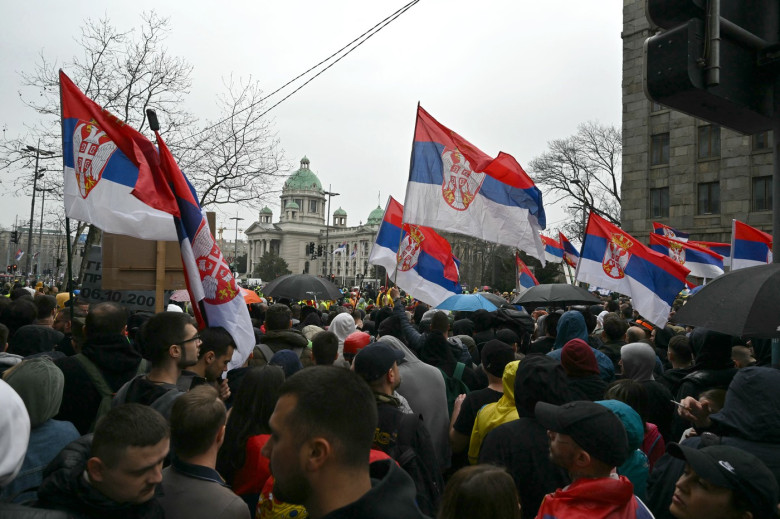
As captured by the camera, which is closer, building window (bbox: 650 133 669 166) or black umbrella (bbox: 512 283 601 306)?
black umbrella (bbox: 512 283 601 306)

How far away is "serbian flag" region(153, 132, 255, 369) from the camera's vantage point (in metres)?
4.55

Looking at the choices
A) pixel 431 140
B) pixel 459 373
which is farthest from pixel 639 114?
pixel 459 373

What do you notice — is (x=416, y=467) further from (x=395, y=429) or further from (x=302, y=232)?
(x=302, y=232)

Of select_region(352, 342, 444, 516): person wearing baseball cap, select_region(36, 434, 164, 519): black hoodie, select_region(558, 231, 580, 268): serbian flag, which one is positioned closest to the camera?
select_region(36, 434, 164, 519): black hoodie

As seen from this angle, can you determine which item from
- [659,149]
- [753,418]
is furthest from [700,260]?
[659,149]

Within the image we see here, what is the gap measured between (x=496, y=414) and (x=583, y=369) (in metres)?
0.71

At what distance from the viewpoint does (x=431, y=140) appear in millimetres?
7930

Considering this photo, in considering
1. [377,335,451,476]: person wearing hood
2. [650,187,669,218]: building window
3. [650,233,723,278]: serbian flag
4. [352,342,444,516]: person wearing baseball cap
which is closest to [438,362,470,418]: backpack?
[377,335,451,476]: person wearing hood

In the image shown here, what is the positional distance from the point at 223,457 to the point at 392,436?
89 centimetres

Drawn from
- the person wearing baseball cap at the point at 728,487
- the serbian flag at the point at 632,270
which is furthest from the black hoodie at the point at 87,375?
the serbian flag at the point at 632,270

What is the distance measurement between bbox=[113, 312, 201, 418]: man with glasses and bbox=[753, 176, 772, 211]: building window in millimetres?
27460

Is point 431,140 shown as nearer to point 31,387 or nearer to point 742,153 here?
point 31,387

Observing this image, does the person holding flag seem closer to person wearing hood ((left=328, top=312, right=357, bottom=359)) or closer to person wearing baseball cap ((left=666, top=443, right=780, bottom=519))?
person wearing hood ((left=328, top=312, right=357, bottom=359))

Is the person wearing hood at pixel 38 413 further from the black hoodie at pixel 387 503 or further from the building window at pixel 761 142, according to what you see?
the building window at pixel 761 142
